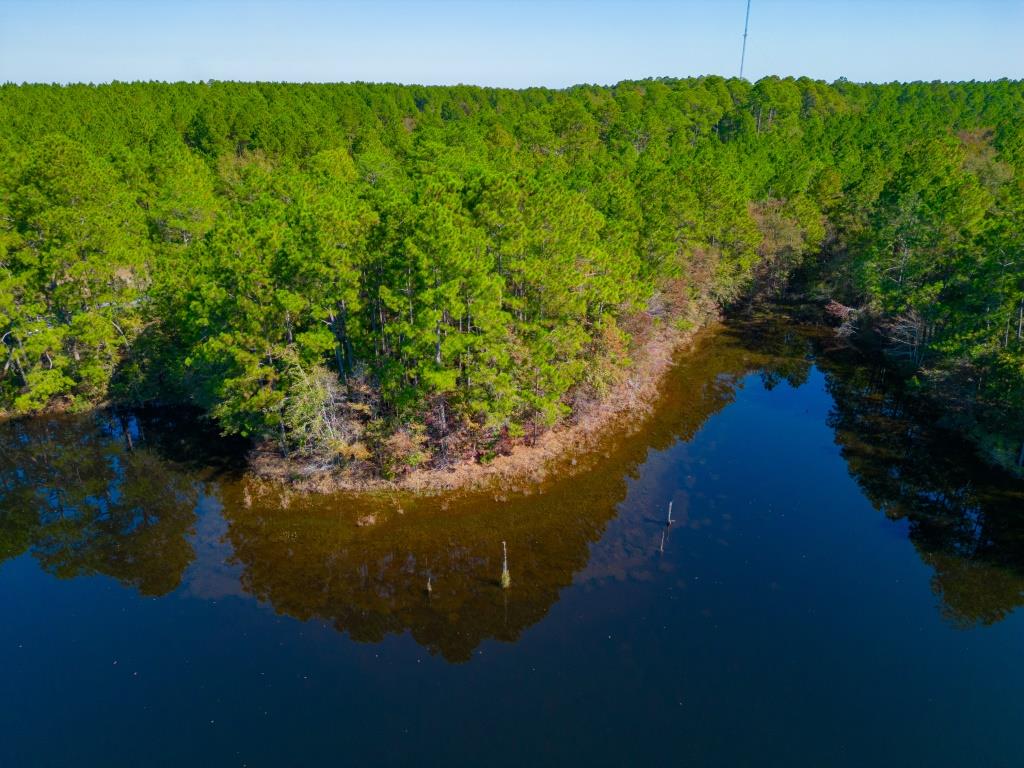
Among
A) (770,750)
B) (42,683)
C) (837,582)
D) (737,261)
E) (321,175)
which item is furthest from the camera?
(737,261)

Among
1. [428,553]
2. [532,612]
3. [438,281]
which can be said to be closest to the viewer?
[532,612]

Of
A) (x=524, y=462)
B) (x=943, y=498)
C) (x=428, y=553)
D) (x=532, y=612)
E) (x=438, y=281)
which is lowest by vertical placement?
(x=532, y=612)

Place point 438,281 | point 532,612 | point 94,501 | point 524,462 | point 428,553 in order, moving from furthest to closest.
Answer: point 524,462
point 94,501
point 438,281
point 428,553
point 532,612

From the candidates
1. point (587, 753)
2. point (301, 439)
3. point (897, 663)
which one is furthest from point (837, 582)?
point (301, 439)

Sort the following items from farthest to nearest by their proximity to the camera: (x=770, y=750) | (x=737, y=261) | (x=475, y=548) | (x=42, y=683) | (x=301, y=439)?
(x=737, y=261), (x=301, y=439), (x=475, y=548), (x=42, y=683), (x=770, y=750)

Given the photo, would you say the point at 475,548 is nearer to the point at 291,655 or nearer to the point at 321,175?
the point at 291,655

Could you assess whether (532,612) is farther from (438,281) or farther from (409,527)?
(438,281)

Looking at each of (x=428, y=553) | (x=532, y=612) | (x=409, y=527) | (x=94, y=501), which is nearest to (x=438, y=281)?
(x=409, y=527)
